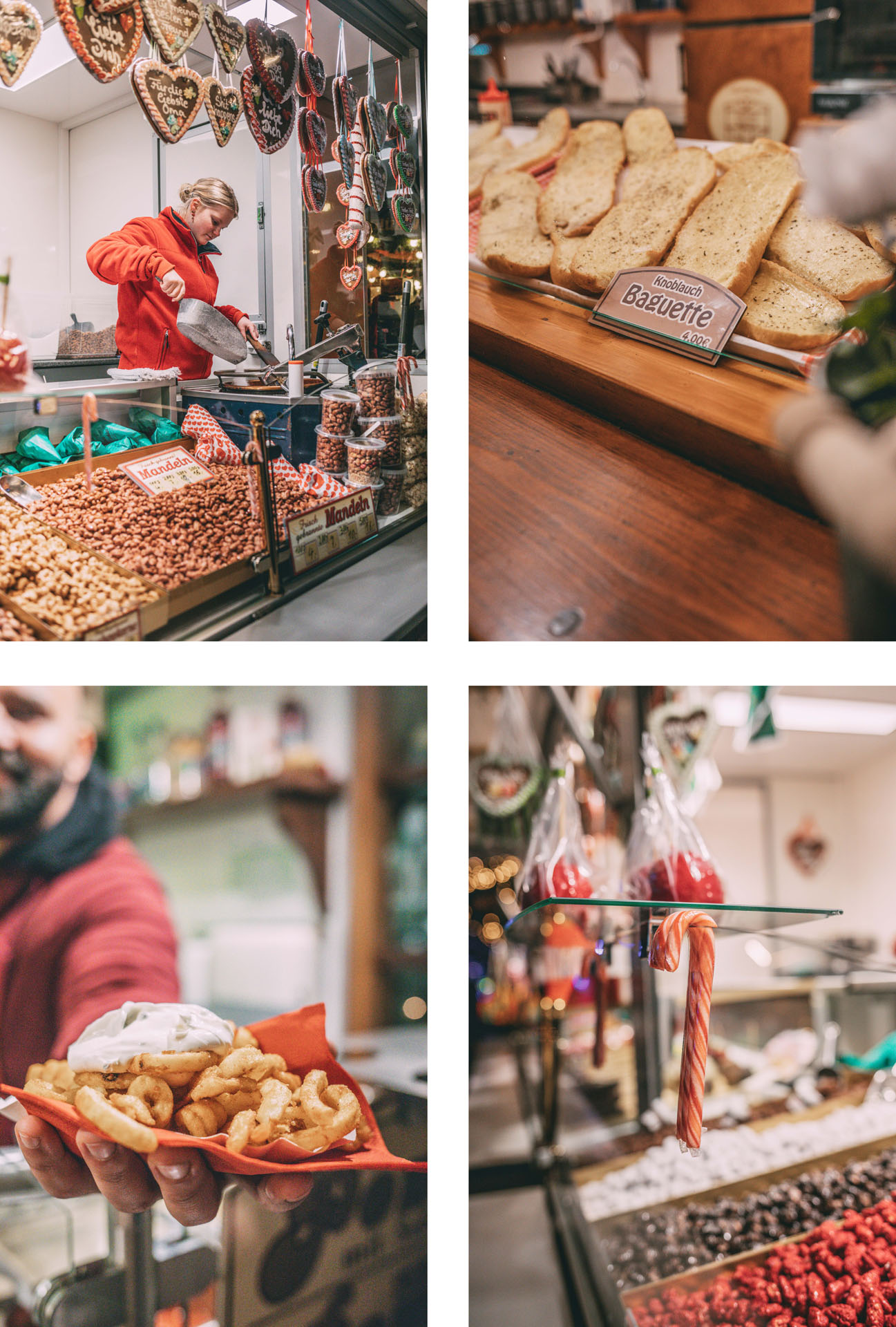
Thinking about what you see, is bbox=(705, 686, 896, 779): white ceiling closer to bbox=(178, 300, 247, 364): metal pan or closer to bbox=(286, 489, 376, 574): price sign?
bbox=(286, 489, 376, 574): price sign

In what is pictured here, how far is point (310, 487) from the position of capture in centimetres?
97

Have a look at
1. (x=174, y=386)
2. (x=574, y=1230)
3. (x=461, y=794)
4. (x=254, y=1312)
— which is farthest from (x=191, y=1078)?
(x=174, y=386)

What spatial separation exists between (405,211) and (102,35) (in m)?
0.38

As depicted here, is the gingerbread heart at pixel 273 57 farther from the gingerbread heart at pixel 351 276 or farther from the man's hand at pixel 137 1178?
the man's hand at pixel 137 1178

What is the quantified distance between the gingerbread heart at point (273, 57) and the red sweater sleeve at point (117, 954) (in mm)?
1077

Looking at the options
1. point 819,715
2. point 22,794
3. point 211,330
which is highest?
point 211,330

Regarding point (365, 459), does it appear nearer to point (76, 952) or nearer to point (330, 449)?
point (330, 449)

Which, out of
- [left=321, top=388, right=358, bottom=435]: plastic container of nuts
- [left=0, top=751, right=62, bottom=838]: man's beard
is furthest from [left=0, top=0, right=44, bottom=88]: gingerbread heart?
[left=0, top=751, right=62, bottom=838]: man's beard

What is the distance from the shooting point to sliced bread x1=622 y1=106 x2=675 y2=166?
3.21 feet

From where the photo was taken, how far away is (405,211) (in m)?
0.96

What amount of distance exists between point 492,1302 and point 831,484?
1159mm

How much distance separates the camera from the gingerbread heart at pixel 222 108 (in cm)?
91

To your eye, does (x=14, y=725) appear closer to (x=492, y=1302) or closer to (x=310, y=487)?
(x=310, y=487)

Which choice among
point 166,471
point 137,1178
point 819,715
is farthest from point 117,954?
point 819,715
